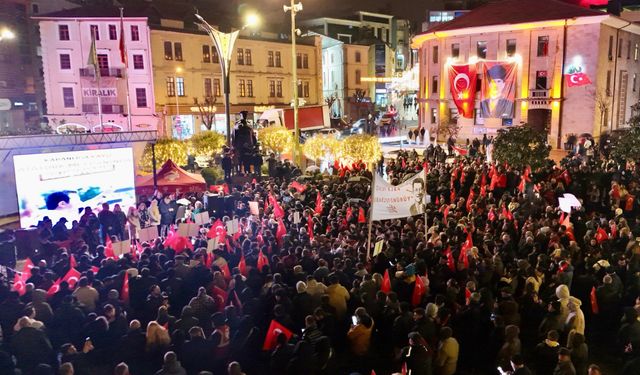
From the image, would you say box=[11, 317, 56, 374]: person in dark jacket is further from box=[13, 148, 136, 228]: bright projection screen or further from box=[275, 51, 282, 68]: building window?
box=[275, 51, 282, 68]: building window

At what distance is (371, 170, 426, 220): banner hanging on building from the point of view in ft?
40.7

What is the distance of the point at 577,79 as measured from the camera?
37.0m

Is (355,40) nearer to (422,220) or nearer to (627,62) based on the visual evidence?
(627,62)

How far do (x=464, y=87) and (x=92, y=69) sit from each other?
98.0 ft

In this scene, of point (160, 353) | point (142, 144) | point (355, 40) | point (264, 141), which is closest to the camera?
point (160, 353)

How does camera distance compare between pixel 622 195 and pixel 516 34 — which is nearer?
pixel 622 195

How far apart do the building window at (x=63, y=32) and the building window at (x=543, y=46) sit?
37.0 meters

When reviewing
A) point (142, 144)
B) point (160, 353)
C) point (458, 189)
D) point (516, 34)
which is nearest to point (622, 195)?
point (458, 189)

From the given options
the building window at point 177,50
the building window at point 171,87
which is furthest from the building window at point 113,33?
the building window at point 171,87

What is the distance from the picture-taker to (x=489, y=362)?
855 cm

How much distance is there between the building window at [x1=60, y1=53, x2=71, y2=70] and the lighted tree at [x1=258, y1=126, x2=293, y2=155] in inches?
1011

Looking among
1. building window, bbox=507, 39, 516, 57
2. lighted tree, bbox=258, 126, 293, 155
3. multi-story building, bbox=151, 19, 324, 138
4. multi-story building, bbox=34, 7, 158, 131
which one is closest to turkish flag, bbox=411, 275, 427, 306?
lighted tree, bbox=258, 126, 293, 155

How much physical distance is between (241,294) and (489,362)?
4.31 m

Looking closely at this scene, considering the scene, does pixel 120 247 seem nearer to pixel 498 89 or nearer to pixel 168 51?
pixel 498 89
